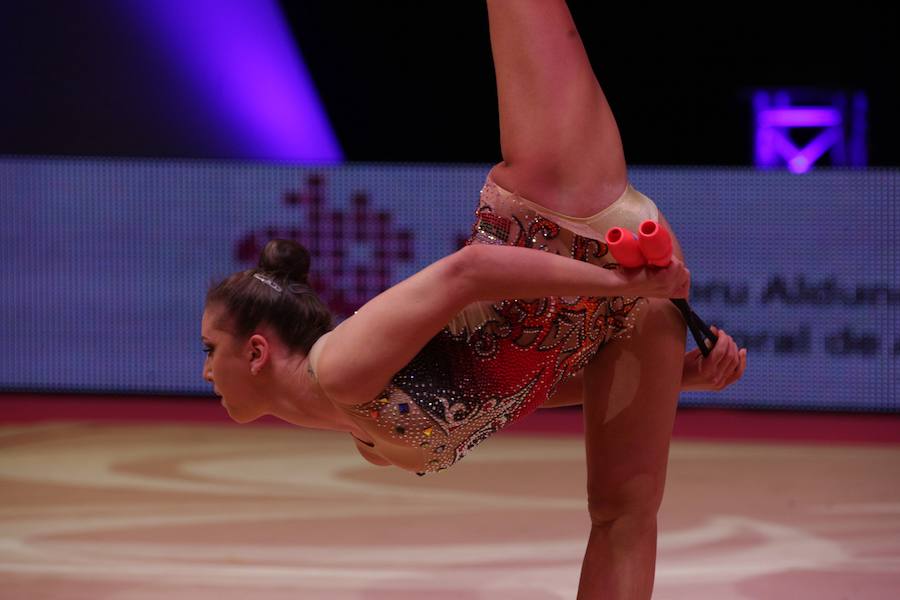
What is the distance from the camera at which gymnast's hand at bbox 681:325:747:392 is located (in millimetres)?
2158

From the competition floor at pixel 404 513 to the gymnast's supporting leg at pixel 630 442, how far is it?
2.76 feet

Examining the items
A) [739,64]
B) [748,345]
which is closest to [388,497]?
[748,345]

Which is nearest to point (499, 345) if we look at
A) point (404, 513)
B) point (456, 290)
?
point (456, 290)

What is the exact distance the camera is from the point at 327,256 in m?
5.66

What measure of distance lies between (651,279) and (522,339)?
1.04ft

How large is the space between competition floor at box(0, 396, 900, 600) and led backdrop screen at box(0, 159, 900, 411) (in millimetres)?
273

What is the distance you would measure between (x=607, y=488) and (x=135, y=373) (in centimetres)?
412

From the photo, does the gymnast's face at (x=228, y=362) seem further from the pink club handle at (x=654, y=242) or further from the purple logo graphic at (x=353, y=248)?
the purple logo graphic at (x=353, y=248)

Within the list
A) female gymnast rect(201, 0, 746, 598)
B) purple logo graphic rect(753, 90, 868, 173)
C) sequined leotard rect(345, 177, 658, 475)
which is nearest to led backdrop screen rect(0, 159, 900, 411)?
purple logo graphic rect(753, 90, 868, 173)

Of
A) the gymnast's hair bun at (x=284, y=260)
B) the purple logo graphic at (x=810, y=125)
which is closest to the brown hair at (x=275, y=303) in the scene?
the gymnast's hair bun at (x=284, y=260)

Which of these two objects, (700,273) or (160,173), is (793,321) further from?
(160,173)

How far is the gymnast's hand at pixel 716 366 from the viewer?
2158 millimetres

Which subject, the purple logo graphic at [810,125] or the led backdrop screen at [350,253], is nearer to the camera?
the led backdrop screen at [350,253]

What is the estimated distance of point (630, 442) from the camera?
2123mm
